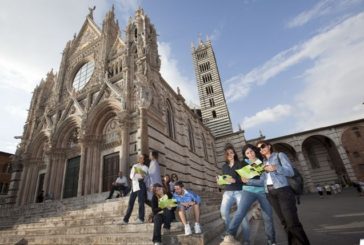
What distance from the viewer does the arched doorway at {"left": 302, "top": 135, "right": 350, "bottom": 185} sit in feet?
86.2

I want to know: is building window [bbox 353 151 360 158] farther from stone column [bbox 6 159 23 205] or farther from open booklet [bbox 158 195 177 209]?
stone column [bbox 6 159 23 205]

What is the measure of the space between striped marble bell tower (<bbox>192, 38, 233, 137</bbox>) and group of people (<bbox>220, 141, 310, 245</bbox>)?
2594 cm

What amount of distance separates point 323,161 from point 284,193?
31.7 meters

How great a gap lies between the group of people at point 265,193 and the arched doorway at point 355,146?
1161 inches

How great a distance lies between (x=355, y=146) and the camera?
25.3 metres

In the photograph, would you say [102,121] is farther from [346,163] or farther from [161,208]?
[346,163]

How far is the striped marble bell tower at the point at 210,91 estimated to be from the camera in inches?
1210

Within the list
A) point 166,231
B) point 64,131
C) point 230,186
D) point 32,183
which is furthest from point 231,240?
point 32,183

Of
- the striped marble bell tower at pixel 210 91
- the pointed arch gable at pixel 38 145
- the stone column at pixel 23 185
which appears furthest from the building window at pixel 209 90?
the stone column at pixel 23 185

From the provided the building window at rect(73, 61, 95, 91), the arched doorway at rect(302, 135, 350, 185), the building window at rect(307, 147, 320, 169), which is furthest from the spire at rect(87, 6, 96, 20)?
the building window at rect(307, 147, 320, 169)

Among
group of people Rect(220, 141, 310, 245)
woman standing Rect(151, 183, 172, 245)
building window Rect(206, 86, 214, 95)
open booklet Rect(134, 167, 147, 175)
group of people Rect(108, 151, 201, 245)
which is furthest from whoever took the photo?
building window Rect(206, 86, 214, 95)

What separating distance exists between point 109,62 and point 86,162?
785cm

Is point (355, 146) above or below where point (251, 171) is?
above

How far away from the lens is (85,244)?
4848mm
